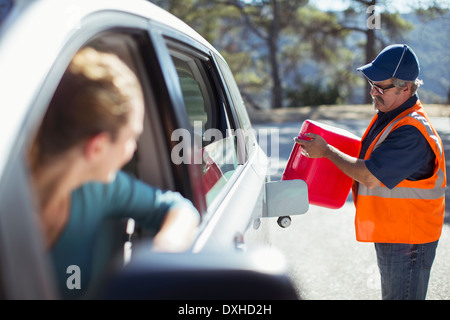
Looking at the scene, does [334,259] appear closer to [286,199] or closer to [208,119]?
[286,199]

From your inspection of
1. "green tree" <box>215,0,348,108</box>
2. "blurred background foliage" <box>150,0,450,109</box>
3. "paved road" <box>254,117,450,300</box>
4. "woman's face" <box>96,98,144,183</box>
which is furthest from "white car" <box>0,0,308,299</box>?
"green tree" <box>215,0,348,108</box>

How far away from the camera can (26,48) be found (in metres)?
0.93

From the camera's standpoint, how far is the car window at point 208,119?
86.5 inches

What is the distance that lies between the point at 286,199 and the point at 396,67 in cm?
93

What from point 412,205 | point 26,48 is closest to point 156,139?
point 26,48

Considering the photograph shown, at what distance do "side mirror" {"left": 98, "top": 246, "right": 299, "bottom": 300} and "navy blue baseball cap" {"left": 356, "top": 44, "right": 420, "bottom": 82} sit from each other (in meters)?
1.89

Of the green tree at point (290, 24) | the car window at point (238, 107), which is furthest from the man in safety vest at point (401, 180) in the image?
the green tree at point (290, 24)

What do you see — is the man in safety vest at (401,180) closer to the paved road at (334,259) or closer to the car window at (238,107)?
the car window at (238,107)

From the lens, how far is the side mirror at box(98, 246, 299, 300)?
873 millimetres

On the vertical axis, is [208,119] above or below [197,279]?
above

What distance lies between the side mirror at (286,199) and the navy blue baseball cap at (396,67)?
0.72m

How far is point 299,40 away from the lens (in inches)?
1134

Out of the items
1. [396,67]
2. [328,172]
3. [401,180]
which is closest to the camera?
[401,180]

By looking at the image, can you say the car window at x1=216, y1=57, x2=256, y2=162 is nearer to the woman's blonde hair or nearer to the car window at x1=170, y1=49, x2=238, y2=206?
the car window at x1=170, y1=49, x2=238, y2=206
